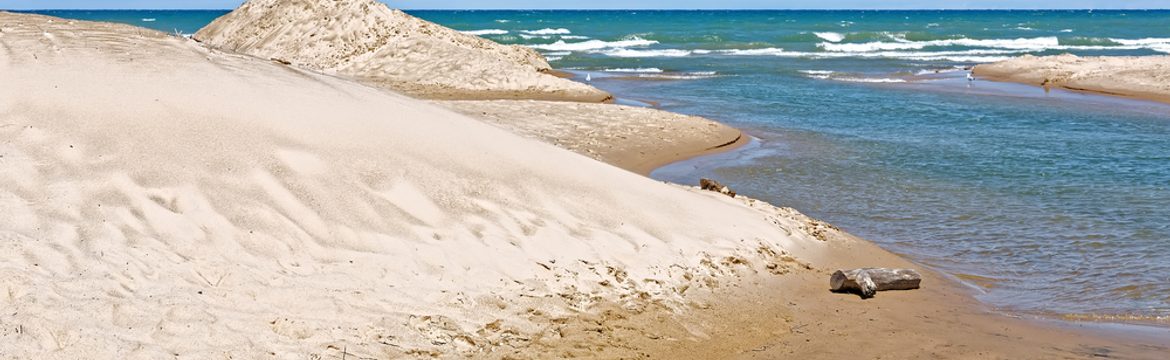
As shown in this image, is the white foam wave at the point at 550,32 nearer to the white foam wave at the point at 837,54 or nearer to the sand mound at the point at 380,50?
the white foam wave at the point at 837,54

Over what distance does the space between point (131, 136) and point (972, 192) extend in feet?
34.9

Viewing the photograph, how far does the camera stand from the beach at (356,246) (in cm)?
611

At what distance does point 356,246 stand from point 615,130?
1211 centimetres

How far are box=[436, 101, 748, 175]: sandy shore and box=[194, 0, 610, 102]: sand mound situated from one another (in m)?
3.85

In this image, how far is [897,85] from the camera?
1340 inches

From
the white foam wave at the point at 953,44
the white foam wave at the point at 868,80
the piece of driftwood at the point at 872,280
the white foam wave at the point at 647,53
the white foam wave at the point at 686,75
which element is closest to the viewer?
the piece of driftwood at the point at 872,280

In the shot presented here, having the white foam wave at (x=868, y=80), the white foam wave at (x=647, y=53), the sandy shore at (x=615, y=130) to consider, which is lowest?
the white foam wave at (x=647, y=53)

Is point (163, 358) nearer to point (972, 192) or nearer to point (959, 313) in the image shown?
point (959, 313)

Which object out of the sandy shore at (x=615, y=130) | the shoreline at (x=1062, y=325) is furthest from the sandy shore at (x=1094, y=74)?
the shoreline at (x=1062, y=325)

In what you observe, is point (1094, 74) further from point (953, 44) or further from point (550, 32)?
point (550, 32)

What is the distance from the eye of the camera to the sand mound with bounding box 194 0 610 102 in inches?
1010

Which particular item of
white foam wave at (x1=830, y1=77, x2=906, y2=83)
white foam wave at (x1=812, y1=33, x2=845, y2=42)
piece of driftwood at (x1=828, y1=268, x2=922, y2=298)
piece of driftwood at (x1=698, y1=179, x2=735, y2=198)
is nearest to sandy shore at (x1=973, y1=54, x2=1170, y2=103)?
white foam wave at (x1=830, y1=77, x2=906, y2=83)

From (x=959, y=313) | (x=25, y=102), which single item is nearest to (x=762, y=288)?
(x=959, y=313)

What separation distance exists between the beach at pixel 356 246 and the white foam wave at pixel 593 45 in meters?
50.7
